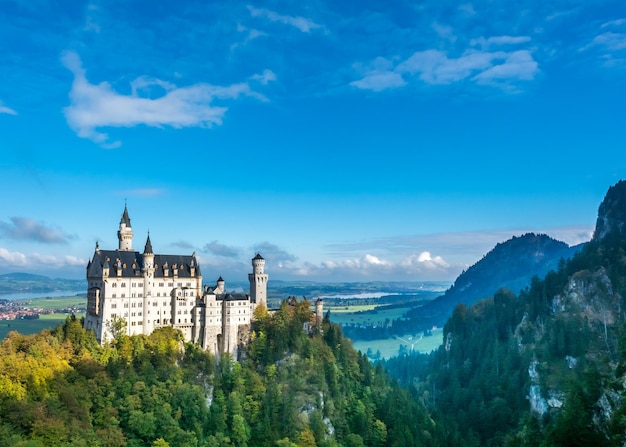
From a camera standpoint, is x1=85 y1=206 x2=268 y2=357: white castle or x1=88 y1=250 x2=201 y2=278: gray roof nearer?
x1=85 y1=206 x2=268 y2=357: white castle

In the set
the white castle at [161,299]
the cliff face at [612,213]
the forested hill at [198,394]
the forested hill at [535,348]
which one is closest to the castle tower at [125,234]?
the white castle at [161,299]

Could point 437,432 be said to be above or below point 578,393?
below

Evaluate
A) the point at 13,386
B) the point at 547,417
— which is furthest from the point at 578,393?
the point at 13,386

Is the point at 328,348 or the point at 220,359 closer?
the point at 220,359

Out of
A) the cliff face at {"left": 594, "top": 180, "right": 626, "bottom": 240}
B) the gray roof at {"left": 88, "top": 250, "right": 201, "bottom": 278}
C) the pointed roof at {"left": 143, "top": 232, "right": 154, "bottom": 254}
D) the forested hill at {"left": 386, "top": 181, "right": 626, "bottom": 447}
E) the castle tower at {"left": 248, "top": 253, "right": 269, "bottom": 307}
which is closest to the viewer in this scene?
the gray roof at {"left": 88, "top": 250, "right": 201, "bottom": 278}

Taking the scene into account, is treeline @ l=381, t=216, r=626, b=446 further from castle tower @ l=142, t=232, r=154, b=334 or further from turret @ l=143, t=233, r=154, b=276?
turret @ l=143, t=233, r=154, b=276

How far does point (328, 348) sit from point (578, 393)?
52757 millimetres

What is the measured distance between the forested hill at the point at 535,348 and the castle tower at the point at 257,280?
4946 cm

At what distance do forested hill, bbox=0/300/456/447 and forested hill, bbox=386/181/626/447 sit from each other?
21543mm

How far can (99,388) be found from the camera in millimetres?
85062

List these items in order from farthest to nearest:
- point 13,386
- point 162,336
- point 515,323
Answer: point 515,323 → point 162,336 → point 13,386

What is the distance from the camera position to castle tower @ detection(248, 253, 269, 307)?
110438 millimetres

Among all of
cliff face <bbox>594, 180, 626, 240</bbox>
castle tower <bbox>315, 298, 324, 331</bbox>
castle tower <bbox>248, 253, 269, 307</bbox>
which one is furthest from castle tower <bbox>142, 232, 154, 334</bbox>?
cliff face <bbox>594, 180, 626, 240</bbox>

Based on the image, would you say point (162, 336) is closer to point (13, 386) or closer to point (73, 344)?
point (73, 344)
